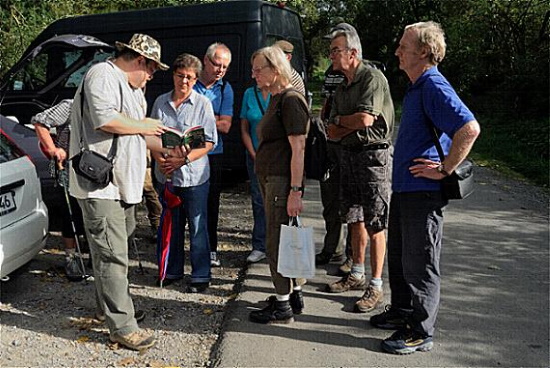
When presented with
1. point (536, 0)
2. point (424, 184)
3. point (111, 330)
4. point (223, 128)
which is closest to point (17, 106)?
point (223, 128)

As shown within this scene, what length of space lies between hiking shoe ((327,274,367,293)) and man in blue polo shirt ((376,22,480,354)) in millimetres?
958

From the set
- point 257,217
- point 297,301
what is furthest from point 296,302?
point 257,217

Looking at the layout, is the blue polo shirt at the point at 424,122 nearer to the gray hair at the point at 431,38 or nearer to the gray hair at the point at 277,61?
the gray hair at the point at 431,38

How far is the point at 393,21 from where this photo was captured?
26172mm

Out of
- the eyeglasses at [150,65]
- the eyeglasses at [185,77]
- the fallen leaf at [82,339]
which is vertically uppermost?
the eyeglasses at [150,65]

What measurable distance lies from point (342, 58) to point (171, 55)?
431 cm

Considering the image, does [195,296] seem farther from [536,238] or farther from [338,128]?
[536,238]

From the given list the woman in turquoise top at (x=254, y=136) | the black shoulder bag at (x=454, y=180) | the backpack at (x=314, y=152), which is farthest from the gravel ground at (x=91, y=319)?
the black shoulder bag at (x=454, y=180)

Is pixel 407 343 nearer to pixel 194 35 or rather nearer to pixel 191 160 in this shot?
pixel 191 160

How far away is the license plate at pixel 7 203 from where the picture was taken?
13.5ft

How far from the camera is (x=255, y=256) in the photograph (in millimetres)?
5359

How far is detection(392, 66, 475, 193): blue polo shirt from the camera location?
3.21 metres

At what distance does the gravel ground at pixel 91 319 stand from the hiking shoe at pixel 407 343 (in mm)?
1147

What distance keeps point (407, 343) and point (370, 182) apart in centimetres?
115
